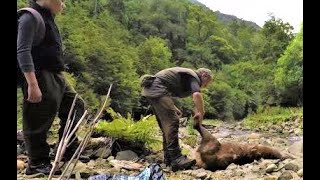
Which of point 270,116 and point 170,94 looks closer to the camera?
point 170,94

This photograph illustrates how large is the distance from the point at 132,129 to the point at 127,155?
0.16m

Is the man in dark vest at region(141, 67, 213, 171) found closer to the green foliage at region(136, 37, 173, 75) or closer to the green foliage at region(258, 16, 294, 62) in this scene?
the green foliage at region(136, 37, 173, 75)

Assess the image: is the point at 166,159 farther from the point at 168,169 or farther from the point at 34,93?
the point at 34,93

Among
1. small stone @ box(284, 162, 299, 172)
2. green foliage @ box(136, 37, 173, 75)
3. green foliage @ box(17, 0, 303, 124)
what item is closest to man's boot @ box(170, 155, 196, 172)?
small stone @ box(284, 162, 299, 172)

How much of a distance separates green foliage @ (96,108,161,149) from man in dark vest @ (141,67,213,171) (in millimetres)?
213

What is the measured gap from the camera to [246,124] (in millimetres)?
4453

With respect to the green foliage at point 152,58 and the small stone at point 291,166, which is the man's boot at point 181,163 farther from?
the green foliage at point 152,58

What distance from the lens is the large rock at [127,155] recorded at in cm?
219

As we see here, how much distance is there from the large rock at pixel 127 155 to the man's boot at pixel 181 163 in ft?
0.82

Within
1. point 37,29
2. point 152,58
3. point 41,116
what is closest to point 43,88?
point 41,116

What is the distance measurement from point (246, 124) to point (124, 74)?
74.7 inches

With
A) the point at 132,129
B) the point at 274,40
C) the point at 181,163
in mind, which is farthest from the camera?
the point at 274,40

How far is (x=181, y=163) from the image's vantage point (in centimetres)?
203

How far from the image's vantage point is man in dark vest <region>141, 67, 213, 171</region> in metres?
2.08
